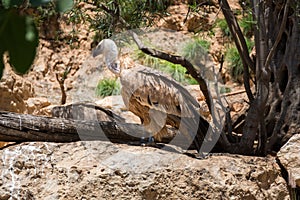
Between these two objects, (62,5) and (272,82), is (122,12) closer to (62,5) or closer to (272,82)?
(272,82)

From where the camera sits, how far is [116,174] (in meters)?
3.09

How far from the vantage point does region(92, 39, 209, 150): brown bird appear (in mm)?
3928

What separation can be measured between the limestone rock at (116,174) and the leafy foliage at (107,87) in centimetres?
398

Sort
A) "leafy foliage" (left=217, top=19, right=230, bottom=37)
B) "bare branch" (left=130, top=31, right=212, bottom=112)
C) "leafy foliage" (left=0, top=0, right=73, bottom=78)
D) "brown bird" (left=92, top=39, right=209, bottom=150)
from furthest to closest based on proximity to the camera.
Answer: "leafy foliage" (left=217, top=19, right=230, bottom=37) < "brown bird" (left=92, top=39, right=209, bottom=150) < "bare branch" (left=130, top=31, right=212, bottom=112) < "leafy foliage" (left=0, top=0, right=73, bottom=78)

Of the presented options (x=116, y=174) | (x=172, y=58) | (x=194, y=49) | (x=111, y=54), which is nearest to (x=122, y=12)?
(x=111, y=54)

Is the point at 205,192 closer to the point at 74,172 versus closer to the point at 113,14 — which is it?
the point at 74,172

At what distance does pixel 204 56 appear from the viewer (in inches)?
287

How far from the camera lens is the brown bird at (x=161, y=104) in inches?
155

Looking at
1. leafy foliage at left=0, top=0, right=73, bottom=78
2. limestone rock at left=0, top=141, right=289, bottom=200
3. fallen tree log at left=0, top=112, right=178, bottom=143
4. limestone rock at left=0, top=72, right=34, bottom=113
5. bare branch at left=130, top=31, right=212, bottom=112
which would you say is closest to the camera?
leafy foliage at left=0, top=0, right=73, bottom=78

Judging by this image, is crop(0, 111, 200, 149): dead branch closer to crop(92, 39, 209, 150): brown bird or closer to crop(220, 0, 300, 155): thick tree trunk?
crop(92, 39, 209, 150): brown bird

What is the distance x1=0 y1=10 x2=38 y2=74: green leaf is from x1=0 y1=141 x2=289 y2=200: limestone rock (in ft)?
8.99

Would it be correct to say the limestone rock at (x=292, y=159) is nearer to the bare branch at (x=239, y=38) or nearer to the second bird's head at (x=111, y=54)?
the bare branch at (x=239, y=38)

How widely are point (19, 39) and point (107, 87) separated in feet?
23.2

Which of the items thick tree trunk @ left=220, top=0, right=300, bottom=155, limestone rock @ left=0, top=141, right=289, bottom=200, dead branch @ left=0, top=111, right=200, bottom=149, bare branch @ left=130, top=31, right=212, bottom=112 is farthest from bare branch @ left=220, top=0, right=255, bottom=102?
dead branch @ left=0, top=111, right=200, bottom=149
